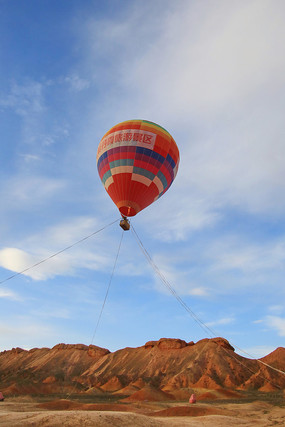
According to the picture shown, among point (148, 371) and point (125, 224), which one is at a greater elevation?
point (125, 224)

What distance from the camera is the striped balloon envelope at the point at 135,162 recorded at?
2383 cm

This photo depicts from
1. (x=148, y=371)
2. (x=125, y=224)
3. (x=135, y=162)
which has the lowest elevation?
(x=148, y=371)

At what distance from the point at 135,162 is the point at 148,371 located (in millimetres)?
66185

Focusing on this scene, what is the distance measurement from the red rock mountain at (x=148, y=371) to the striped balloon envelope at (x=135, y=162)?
34211 mm

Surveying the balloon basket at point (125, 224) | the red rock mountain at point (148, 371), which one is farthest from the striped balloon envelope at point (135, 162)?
the red rock mountain at point (148, 371)

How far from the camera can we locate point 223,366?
231ft

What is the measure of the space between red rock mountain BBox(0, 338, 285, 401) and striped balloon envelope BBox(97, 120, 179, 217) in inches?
1347

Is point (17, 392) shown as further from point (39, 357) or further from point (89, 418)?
point (89, 418)

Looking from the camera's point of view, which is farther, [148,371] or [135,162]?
[148,371]

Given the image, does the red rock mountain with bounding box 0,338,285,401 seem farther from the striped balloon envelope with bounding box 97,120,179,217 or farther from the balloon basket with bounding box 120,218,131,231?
the striped balloon envelope with bounding box 97,120,179,217

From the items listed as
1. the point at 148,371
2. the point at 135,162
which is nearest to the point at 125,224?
the point at 135,162

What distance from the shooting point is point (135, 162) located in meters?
23.7

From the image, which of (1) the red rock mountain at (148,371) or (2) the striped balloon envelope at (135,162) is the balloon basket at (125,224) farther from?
(1) the red rock mountain at (148,371)

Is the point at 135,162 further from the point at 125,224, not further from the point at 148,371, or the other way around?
the point at 148,371
